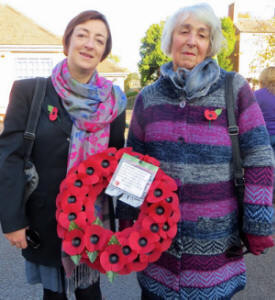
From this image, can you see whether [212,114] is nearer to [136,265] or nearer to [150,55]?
[136,265]

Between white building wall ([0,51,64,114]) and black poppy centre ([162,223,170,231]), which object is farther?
white building wall ([0,51,64,114])

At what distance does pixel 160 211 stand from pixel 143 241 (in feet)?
0.59

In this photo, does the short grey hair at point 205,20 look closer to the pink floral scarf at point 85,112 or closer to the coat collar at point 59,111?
the pink floral scarf at point 85,112

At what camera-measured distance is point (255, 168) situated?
1674 millimetres

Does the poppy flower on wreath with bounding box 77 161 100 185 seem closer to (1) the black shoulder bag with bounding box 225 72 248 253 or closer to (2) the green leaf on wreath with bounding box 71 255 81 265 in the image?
(2) the green leaf on wreath with bounding box 71 255 81 265

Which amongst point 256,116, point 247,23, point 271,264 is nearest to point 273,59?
point 271,264

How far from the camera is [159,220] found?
1.58 m

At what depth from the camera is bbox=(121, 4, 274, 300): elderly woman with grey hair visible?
1.68 m

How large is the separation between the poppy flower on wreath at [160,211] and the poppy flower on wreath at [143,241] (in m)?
0.09

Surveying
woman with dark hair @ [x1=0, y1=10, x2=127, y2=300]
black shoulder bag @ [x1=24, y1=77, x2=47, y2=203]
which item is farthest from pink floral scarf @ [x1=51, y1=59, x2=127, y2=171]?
black shoulder bag @ [x1=24, y1=77, x2=47, y2=203]

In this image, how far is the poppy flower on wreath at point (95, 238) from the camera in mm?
1550

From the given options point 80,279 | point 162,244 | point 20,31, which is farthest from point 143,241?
point 20,31

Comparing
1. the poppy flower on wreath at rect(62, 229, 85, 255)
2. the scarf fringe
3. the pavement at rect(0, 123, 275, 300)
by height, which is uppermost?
the poppy flower on wreath at rect(62, 229, 85, 255)

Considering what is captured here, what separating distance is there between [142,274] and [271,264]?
→ 2.01 meters
